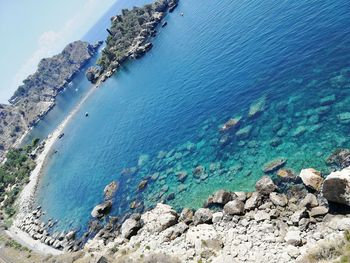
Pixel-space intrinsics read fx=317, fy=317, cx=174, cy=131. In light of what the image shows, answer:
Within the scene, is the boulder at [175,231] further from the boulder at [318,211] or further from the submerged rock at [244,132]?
the submerged rock at [244,132]

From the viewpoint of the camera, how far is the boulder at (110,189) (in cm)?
6634

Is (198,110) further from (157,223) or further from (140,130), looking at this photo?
(157,223)

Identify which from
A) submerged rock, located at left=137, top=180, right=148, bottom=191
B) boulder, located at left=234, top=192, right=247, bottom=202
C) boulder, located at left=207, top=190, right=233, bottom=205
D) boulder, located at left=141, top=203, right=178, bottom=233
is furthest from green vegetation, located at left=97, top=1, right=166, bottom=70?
boulder, located at left=234, top=192, right=247, bottom=202

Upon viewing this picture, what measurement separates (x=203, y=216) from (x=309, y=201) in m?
13.8

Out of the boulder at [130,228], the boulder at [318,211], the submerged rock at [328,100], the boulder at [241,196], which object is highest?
the boulder at [130,228]

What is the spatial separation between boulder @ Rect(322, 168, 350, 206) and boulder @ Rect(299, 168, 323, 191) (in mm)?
2775

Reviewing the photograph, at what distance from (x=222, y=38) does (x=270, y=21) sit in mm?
14877

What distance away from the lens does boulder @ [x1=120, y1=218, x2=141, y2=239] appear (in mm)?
48938

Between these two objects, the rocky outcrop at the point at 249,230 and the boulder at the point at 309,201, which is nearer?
the rocky outcrop at the point at 249,230

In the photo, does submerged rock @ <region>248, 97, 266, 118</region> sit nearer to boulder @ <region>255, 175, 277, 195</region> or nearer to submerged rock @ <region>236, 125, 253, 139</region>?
submerged rock @ <region>236, 125, 253, 139</region>

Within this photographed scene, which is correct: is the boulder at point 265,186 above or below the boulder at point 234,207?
below

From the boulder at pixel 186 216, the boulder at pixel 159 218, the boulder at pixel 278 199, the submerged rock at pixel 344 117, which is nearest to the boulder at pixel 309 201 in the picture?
the boulder at pixel 278 199

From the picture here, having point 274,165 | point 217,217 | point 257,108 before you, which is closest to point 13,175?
point 257,108

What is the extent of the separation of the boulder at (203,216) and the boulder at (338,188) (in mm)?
15016
